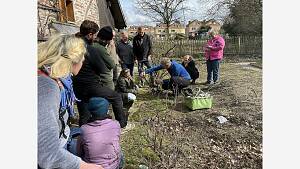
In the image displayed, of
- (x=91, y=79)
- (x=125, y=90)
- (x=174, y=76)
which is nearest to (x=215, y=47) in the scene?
(x=174, y=76)

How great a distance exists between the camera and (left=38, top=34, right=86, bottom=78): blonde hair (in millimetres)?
1046

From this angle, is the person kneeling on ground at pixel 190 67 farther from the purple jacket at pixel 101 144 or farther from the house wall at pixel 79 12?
the purple jacket at pixel 101 144

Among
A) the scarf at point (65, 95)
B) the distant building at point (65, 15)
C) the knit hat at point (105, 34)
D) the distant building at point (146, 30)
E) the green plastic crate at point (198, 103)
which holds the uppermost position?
the distant building at point (65, 15)

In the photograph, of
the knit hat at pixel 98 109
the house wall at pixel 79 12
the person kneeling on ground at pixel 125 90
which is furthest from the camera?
the house wall at pixel 79 12

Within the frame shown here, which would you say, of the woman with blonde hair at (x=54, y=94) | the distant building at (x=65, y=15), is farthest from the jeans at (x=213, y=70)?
the woman with blonde hair at (x=54, y=94)

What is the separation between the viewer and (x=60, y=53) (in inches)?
43.2

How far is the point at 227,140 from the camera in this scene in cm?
277

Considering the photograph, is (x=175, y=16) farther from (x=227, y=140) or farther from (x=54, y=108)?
(x=54, y=108)

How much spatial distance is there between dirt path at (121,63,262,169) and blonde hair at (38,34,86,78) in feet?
2.92

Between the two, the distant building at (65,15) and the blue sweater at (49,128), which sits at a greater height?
the distant building at (65,15)

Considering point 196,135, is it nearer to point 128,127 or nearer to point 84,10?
point 128,127

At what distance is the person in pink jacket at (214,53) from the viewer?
4855 millimetres

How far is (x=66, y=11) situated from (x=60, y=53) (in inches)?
146
